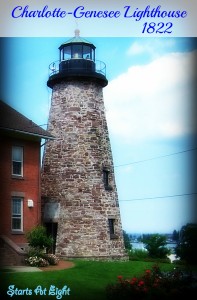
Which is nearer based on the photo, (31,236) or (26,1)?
(26,1)

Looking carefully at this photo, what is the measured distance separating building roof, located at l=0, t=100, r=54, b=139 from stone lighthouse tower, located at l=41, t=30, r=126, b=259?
81cm

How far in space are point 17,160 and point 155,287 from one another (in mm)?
5616

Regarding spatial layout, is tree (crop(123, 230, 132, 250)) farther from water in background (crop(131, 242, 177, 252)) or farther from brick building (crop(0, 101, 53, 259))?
brick building (crop(0, 101, 53, 259))

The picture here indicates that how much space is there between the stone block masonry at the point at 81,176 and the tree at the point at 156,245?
8.33ft

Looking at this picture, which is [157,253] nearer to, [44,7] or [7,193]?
[7,193]

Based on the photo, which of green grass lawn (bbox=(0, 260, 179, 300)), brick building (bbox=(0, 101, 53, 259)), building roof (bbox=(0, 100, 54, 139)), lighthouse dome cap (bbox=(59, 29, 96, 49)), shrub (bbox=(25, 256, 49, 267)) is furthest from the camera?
brick building (bbox=(0, 101, 53, 259))

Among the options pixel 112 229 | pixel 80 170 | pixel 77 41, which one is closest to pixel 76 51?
pixel 77 41

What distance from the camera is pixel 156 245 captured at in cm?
1255

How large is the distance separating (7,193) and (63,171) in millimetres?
2496

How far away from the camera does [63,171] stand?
15992 mm

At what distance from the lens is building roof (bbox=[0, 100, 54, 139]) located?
41.0 ft

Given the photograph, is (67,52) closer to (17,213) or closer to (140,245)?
(17,213)

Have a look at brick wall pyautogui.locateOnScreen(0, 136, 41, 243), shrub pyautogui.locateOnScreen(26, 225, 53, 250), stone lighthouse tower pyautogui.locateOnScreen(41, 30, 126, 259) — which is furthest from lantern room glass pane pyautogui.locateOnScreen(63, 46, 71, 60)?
shrub pyautogui.locateOnScreen(26, 225, 53, 250)

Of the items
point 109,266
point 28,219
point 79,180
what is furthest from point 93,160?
point 109,266
